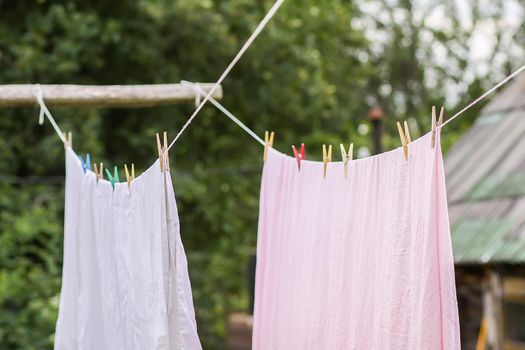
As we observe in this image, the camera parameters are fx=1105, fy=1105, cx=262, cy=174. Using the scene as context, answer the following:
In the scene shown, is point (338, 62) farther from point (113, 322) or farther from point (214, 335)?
point (113, 322)

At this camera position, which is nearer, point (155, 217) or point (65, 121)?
point (155, 217)

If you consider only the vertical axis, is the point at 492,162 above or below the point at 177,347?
above

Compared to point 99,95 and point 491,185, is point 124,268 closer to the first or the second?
point 99,95

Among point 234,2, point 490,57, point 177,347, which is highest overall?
point 490,57

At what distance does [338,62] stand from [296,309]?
8009 mm

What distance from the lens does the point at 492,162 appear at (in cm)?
861

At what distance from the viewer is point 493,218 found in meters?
7.75

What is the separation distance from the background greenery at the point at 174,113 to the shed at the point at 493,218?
188cm

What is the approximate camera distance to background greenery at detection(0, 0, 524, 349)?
27.6 feet

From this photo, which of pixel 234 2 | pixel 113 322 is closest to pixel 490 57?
pixel 234 2

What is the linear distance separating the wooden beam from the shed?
2488mm

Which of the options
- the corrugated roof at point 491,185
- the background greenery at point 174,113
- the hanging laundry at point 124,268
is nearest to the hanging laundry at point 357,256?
the hanging laundry at point 124,268

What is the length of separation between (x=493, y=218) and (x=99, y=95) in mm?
3306

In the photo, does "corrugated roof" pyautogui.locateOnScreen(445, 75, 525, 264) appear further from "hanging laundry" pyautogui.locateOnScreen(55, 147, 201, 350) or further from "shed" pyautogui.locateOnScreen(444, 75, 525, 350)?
"hanging laundry" pyautogui.locateOnScreen(55, 147, 201, 350)
